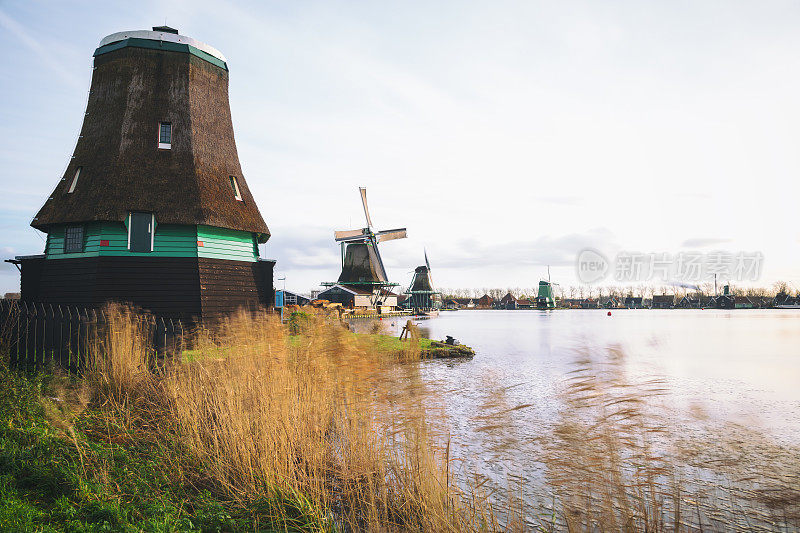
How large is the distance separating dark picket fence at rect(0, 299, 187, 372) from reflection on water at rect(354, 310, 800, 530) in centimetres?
621

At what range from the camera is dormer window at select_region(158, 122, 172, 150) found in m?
16.2

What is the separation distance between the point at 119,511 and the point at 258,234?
1481 cm

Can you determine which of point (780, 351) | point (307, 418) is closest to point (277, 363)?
point (307, 418)

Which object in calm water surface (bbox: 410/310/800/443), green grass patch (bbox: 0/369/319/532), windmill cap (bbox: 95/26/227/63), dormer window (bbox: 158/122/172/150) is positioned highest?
windmill cap (bbox: 95/26/227/63)

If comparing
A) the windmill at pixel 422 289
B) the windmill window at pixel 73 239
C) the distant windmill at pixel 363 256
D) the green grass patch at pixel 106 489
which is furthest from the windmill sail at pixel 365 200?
the green grass patch at pixel 106 489

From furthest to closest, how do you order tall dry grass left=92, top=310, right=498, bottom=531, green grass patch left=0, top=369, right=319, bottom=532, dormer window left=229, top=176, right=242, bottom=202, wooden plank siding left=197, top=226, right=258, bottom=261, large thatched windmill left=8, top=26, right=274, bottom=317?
dormer window left=229, top=176, right=242, bottom=202 < wooden plank siding left=197, top=226, right=258, bottom=261 < large thatched windmill left=8, top=26, right=274, bottom=317 < tall dry grass left=92, top=310, right=498, bottom=531 < green grass patch left=0, top=369, right=319, bottom=532

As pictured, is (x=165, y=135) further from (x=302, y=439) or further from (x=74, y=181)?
(x=302, y=439)

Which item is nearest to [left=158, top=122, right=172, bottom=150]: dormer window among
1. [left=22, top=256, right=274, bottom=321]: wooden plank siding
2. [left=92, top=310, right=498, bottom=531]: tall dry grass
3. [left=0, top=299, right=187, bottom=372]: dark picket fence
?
[left=22, top=256, right=274, bottom=321]: wooden plank siding

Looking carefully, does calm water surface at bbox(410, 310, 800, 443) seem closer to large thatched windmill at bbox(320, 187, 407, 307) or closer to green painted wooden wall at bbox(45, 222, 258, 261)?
green painted wooden wall at bbox(45, 222, 258, 261)

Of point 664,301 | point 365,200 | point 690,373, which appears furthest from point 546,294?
point 690,373

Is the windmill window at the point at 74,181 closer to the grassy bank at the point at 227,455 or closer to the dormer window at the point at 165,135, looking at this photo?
the dormer window at the point at 165,135

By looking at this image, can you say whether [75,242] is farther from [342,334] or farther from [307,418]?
[307,418]

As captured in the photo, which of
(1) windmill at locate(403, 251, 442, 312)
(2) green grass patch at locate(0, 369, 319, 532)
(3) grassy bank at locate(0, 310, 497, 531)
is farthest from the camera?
(1) windmill at locate(403, 251, 442, 312)

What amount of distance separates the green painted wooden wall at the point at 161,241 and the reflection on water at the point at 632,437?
27.1ft
